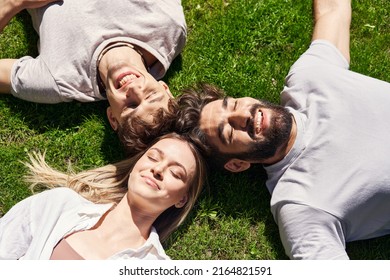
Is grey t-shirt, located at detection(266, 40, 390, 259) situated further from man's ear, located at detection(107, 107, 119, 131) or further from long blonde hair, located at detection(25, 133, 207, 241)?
man's ear, located at detection(107, 107, 119, 131)

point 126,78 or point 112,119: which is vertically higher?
point 126,78

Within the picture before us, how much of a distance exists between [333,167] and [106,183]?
2331mm

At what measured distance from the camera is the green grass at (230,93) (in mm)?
5684

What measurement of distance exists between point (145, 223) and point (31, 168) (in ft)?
4.67

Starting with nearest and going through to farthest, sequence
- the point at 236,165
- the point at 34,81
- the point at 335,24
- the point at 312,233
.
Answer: the point at 312,233, the point at 236,165, the point at 34,81, the point at 335,24

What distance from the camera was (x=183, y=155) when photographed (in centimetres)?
512

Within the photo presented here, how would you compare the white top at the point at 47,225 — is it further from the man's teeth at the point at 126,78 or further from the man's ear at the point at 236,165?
the man's teeth at the point at 126,78

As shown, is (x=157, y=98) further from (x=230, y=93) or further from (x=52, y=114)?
(x=52, y=114)

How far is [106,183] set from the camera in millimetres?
5672

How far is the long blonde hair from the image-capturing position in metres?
5.54

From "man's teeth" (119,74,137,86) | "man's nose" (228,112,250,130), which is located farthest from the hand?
"man's nose" (228,112,250,130)

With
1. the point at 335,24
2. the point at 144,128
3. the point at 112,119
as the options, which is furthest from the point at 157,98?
the point at 335,24

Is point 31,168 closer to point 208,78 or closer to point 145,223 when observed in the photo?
point 145,223

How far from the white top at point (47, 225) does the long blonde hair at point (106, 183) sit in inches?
8.6
